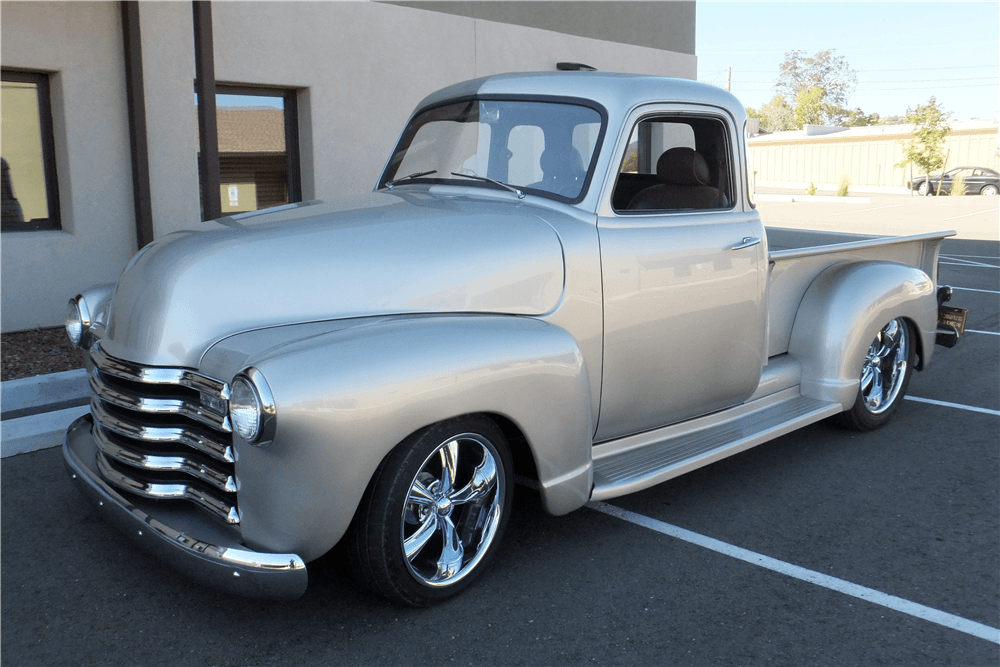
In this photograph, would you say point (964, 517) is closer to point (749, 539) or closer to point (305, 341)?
point (749, 539)

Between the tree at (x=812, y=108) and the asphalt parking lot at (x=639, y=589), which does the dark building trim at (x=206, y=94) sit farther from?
the tree at (x=812, y=108)

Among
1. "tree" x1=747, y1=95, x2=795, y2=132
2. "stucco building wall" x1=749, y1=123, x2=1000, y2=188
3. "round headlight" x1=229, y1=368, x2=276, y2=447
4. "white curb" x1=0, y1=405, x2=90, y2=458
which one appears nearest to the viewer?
"round headlight" x1=229, y1=368, x2=276, y2=447

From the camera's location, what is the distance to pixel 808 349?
15.9 feet

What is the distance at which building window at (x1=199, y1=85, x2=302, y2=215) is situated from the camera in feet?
29.8

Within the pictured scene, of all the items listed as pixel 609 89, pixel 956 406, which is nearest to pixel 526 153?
pixel 609 89

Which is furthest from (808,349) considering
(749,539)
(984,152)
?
(984,152)

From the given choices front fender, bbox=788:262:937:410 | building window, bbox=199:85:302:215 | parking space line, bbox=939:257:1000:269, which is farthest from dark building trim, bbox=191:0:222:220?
parking space line, bbox=939:257:1000:269

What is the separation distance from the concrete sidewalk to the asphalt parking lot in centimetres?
18

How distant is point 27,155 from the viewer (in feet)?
25.3

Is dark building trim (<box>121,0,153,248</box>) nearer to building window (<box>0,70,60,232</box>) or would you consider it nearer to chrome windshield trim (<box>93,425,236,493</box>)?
building window (<box>0,70,60,232</box>)

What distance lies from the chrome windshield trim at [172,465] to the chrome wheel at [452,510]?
62 cm

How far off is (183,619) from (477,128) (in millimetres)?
2489

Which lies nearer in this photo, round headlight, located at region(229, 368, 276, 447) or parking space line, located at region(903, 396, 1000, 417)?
round headlight, located at region(229, 368, 276, 447)

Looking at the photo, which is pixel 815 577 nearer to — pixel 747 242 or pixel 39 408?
pixel 747 242
